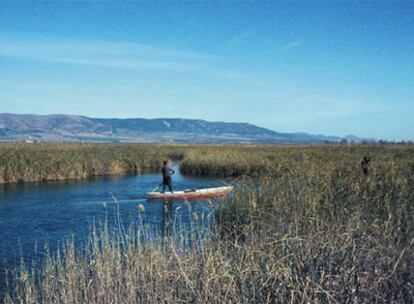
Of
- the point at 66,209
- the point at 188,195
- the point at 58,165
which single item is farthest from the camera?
the point at 58,165

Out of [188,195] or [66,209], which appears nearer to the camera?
[66,209]

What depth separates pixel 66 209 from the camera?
2139 cm

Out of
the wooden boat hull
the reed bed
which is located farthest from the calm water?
the reed bed

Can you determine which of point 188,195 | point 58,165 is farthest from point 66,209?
point 58,165

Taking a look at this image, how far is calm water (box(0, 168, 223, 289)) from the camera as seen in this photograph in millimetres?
14566

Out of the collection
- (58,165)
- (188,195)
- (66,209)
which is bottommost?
(66,209)

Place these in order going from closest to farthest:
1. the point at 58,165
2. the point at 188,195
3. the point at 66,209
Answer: the point at 66,209 < the point at 188,195 < the point at 58,165

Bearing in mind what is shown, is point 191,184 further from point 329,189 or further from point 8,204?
point 329,189

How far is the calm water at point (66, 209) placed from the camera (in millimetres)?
14566

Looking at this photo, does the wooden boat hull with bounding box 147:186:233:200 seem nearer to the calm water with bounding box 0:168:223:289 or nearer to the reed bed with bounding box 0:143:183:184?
the calm water with bounding box 0:168:223:289

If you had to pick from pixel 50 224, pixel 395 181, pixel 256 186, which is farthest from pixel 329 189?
pixel 50 224

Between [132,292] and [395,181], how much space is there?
28.3 feet

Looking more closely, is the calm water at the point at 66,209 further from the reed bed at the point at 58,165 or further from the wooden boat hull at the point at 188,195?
the reed bed at the point at 58,165

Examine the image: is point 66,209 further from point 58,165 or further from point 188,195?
point 58,165
